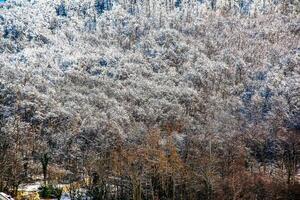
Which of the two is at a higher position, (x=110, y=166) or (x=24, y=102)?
(x=110, y=166)

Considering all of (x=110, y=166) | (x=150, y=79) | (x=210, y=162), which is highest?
(x=210, y=162)

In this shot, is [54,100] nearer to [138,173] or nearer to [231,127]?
[231,127]

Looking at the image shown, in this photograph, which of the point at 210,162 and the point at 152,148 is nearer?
the point at 210,162

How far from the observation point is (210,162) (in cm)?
6506

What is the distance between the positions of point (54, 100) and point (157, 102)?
32.7 m

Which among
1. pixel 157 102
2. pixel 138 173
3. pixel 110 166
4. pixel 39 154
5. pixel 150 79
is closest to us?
pixel 138 173

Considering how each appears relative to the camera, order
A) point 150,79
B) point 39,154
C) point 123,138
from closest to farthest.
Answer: point 39,154 → point 123,138 → point 150,79

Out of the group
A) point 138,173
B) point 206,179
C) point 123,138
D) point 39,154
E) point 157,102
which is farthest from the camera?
point 157,102

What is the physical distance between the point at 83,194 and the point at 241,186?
26.5m

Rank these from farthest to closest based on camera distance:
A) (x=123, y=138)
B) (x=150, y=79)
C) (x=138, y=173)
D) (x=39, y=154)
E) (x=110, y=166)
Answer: (x=150, y=79)
(x=123, y=138)
(x=39, y=154)
(x=110, y=166)
(x=138, y=173)

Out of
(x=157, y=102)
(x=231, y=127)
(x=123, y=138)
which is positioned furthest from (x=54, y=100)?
(x=231, y=127)

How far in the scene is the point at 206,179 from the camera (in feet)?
203

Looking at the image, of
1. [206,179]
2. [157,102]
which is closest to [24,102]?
[157,102]

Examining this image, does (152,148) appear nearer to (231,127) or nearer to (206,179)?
(206,179)
